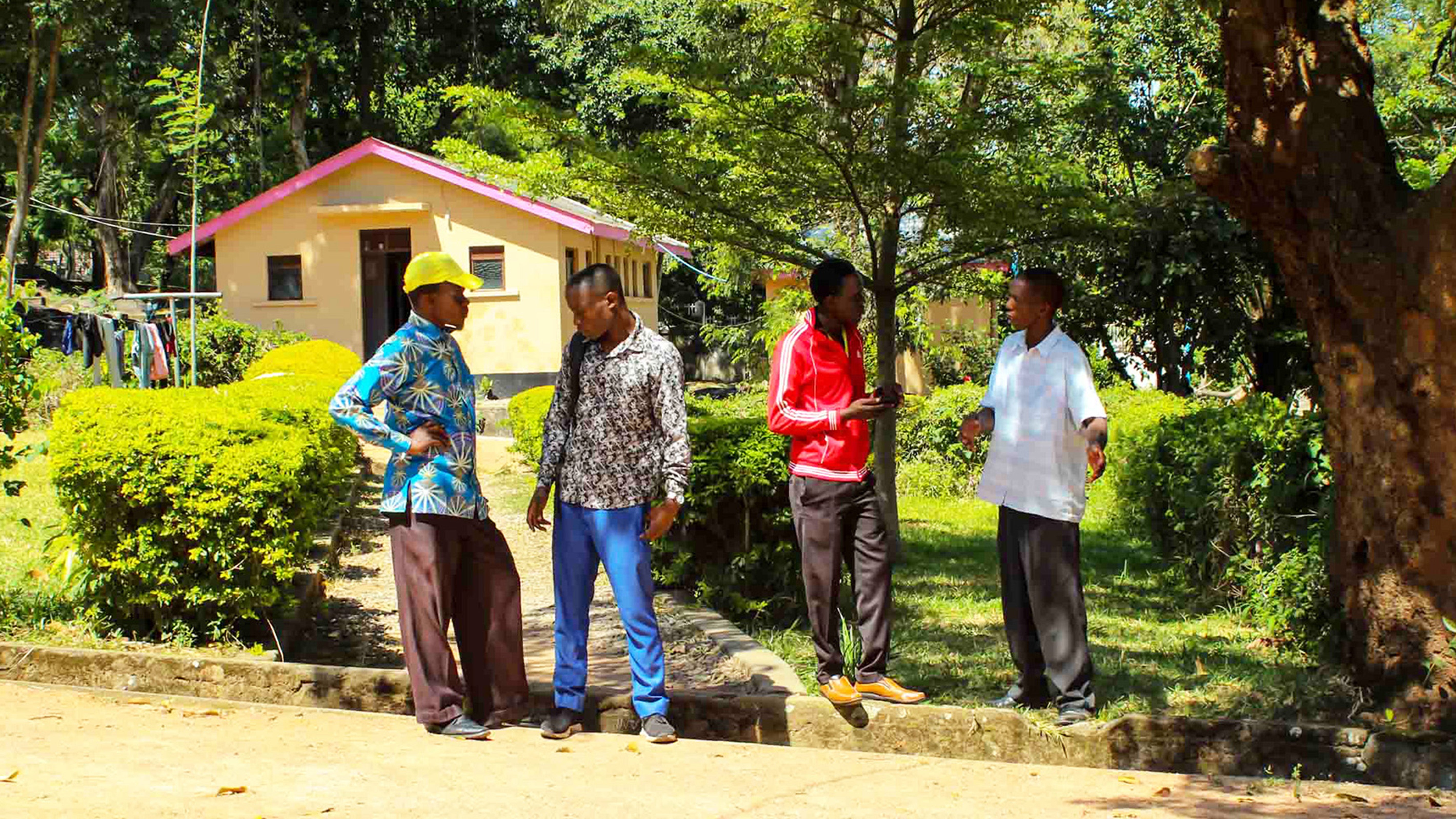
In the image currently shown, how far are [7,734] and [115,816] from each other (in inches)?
53.2

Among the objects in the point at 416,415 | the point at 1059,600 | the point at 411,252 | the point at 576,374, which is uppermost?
the point at 411,252

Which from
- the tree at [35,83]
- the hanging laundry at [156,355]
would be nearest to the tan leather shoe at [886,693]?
the hanging laundry at [156,355]

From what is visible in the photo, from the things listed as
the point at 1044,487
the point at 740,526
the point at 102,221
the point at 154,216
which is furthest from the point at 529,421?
the point at 154,216

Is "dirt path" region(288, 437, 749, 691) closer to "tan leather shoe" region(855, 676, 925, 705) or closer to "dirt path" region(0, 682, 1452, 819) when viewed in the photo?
"tan leather shoe" region(855, 676, 925, 705)

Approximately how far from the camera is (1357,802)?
15.5ft

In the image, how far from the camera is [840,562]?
572 cm

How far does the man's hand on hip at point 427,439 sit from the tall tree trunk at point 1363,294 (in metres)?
3.56

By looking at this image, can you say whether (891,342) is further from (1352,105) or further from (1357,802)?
(1357,802)

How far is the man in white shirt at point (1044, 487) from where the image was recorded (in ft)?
18.5

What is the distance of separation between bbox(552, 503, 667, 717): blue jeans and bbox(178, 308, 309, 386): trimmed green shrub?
17.9 meters

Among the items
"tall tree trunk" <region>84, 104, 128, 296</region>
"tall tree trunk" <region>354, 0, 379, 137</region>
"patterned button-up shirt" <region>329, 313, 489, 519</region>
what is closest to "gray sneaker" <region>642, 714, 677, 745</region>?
"patterned button-up shirt" <region>329, 313, 489, 519</region>

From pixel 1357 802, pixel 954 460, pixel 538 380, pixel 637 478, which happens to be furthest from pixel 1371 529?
pixel 538 380

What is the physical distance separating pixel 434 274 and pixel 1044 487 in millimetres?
2663

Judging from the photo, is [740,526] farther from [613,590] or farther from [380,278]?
[380,278]
